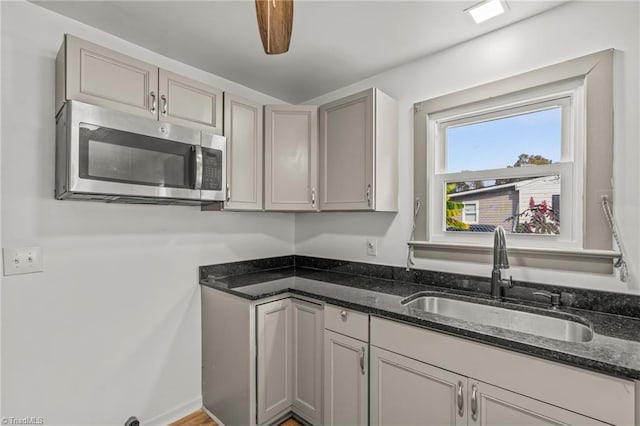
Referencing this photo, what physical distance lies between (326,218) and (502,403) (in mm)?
1729

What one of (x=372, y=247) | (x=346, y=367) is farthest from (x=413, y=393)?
(x=372, y=247)

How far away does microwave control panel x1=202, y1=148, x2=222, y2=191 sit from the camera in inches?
69.9

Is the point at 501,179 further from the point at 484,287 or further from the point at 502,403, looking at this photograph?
the point at 502,403

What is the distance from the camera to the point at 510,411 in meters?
1.14

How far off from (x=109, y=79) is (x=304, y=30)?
1.03m

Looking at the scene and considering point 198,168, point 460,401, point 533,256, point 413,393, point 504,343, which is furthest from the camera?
point 198,168

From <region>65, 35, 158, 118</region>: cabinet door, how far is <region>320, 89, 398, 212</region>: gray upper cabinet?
43.6 inches

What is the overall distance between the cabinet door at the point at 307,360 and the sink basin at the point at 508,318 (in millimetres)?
544

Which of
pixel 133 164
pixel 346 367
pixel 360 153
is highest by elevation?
pixel 360 153

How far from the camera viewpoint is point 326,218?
262cm

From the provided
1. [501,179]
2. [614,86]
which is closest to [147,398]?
[501,179]

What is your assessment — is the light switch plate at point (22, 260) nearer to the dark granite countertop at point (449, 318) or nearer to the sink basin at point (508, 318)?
the dark granite countertop at point (449, 318)

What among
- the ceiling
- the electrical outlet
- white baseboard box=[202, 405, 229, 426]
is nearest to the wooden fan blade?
the ceiling

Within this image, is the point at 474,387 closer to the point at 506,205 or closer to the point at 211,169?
the point at 506,205
